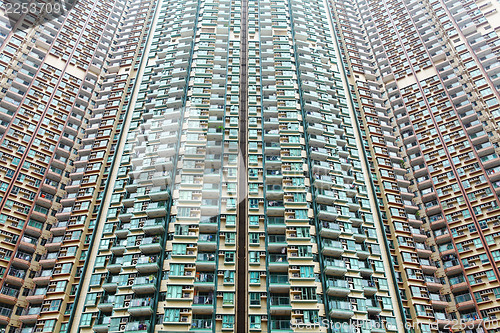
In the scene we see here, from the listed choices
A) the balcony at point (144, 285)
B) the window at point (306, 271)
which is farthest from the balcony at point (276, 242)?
the balcony at point (144, 285)

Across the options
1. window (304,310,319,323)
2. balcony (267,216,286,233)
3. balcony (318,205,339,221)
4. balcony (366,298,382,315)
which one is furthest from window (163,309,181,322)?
balcony (366,298,382,315)

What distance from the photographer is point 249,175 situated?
5881 centimetres

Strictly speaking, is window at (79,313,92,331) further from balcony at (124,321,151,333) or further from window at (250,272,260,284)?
window at (250,272,260,284)

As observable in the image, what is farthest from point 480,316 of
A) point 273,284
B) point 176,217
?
point 176,217

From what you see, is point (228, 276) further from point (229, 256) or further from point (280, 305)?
point (280, 305)

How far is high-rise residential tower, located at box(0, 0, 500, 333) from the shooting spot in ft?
162

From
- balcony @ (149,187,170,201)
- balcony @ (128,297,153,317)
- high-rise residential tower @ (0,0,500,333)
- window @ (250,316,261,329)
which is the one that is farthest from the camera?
balcony @ (149,187,170,201)

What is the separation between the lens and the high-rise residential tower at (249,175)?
49.3 metres

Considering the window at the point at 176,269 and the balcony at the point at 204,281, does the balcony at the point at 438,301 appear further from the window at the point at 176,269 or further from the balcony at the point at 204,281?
the window at the point at 176,269

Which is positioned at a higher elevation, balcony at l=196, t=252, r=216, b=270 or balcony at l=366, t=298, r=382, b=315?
balcony at l=196, t=252, r=216, b=270

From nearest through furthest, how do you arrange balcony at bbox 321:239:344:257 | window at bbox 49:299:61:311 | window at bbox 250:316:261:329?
window at bbox 250:316:261:329 → window at bbox 49:299:61:311 → balcony at bbox 321:239:344:257

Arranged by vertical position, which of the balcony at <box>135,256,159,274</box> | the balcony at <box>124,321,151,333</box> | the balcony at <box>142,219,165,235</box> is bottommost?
the balcony at <box>124,321,151,333</box>

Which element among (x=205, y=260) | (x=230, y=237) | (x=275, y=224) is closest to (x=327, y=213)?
(x=275, y=224)

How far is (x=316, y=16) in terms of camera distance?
90.9m
